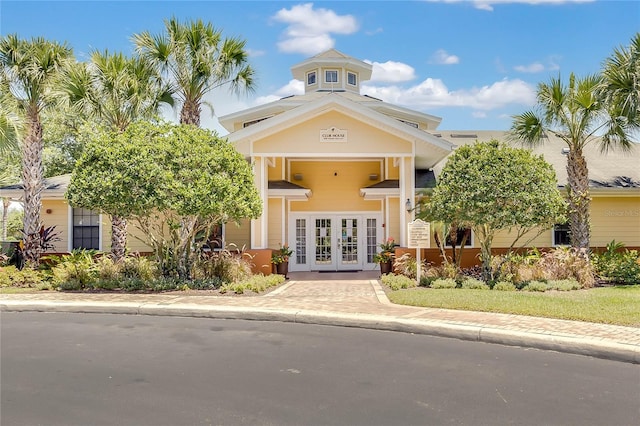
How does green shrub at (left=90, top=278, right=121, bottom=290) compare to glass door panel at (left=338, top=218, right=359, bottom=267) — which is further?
glass door panel at (left=338, top=218, right=359, bottom=267)

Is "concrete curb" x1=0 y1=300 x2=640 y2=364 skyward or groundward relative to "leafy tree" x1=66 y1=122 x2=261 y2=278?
groundward

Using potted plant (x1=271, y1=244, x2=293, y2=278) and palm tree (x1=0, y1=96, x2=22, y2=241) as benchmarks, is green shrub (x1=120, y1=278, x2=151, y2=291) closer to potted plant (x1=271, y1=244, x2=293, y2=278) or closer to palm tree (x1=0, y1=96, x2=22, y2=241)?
potted plant (x1=271, y1=244, x2=293, y2=278)

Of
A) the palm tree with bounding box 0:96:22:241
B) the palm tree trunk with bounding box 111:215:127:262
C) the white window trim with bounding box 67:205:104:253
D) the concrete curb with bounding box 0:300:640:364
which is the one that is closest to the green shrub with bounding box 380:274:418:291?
the concrete curb with bounding box 0:300:640:364

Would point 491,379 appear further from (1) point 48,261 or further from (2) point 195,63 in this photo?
(1) point 48,261

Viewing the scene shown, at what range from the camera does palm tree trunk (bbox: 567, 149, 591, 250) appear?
648 inches

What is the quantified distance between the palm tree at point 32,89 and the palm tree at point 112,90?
666 mm

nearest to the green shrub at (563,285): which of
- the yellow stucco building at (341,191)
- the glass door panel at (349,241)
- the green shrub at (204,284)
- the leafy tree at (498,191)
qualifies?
the leafy tree at (498,191)

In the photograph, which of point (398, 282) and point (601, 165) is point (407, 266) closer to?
point (398, 282)

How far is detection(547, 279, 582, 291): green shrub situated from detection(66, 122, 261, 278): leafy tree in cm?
838

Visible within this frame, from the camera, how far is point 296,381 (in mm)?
5953

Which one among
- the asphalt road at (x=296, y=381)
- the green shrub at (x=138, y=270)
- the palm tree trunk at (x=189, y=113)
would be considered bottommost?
the asphalt road at (x=296, y=381)

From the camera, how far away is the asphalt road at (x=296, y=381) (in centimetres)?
489

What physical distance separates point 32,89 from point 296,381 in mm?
14687

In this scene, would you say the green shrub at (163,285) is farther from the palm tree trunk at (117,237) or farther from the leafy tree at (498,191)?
the leafy tree at (498,191)
